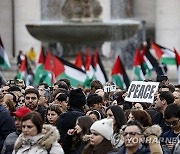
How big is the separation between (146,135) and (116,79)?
1402 centimetres

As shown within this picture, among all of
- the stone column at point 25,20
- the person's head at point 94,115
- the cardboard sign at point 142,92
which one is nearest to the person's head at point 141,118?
the person's head at point 94,115

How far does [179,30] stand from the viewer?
47344 millimetres

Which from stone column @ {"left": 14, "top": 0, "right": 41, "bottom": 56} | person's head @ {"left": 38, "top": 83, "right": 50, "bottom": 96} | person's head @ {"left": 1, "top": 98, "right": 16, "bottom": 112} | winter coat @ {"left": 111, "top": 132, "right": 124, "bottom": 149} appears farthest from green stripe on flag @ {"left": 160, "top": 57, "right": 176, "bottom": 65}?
stone column @ {"left": 14, "top": 0, "right": 41, "bottom": 56}

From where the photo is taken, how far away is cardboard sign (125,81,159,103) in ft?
48.0

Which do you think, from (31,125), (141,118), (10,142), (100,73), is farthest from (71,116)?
(100,73)

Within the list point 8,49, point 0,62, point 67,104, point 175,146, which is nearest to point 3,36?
point 8,49

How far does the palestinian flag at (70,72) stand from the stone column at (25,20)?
21.6 metres

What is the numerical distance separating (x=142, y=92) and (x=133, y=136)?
4.41 metres

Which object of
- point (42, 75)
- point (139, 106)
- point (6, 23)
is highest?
point (139, 106)

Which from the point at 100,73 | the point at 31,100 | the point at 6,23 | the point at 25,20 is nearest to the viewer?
the point at 31,100

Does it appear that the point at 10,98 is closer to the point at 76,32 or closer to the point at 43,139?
the point at 43,139

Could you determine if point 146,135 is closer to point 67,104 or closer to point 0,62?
point 67,104

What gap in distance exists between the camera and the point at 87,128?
39.5 feet

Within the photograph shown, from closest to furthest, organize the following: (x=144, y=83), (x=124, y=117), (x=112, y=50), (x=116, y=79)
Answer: (x=124, y=117) < (x=144, y=83) < (x=116, y=79) < (x=112, y=50)
